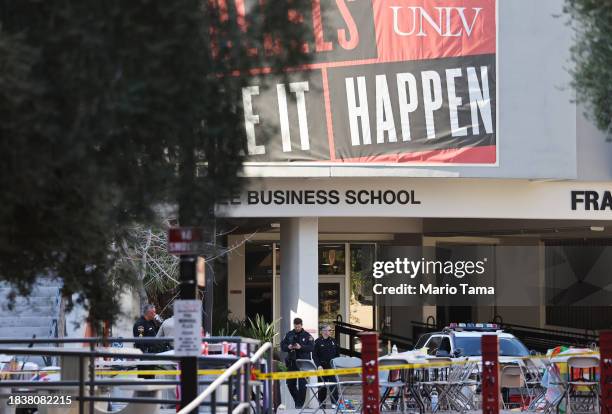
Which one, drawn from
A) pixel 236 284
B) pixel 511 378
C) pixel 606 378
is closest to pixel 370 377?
pixel 606 378

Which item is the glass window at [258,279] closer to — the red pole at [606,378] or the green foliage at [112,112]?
the red pole at [606,378]

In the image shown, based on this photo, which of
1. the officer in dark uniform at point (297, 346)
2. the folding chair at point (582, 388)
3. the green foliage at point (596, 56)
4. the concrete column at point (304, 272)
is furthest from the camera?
the concrete column at point (304, 272)

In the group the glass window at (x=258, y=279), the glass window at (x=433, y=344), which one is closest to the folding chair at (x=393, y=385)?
the glass window at (x=433, y=344)

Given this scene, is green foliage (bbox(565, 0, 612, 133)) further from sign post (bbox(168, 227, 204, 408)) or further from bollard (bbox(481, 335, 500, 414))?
bollard (bbox(481, 335, 500, 414))

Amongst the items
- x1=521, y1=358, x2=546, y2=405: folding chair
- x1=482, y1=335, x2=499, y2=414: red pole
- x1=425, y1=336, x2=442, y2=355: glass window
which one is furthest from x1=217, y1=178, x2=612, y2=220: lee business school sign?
x1=482, y1=335, x2=499, y2=414: red pole

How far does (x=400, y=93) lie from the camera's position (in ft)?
83.1

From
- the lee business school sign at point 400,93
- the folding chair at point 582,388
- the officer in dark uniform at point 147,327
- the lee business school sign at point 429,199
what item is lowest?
the folding chair at point 582,388

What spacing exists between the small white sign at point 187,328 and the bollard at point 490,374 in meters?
6.53

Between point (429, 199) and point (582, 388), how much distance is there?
842 cm

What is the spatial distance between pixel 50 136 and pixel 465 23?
757 inches

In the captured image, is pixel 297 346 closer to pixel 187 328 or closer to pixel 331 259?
pixel 331 259

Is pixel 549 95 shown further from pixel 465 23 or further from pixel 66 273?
pixel 66 273

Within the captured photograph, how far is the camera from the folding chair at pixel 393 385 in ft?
59.5

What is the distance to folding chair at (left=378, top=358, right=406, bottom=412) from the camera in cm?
1814
